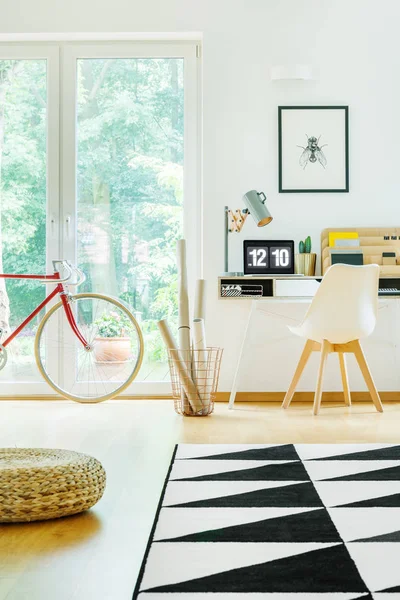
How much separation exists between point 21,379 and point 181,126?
1.85 m

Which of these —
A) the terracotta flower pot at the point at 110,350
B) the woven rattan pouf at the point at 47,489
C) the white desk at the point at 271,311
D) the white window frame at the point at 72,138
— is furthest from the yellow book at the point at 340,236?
the woven rattan pouf at the point at 47,489

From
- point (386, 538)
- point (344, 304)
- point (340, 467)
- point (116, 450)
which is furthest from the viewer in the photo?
point (344, 304)

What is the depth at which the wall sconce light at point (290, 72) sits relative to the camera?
4.52 m

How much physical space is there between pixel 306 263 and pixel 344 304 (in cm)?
54

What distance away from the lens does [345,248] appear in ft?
14.6

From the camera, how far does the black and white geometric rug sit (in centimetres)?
156

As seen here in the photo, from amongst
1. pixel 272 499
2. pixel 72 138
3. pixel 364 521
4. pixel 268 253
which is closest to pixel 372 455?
pixel 272 499

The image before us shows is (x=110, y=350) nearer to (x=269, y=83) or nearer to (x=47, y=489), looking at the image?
(x=269, y=83)

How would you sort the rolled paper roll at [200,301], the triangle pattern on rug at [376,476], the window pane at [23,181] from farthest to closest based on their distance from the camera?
the window pane at [23,181] < the rolled paper roll at [200,301] < the triangle pattern on rug at [376,476]

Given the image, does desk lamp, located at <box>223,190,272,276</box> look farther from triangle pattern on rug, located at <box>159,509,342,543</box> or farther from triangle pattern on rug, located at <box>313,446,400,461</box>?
triangle pattern on rug, located at <box>159,509,342,543</box>

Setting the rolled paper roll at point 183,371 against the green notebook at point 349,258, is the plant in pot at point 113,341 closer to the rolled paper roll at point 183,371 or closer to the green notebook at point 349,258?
the rolled paper roll at point 183,371

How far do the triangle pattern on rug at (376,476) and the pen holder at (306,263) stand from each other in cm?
196

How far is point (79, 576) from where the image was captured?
5.43 feet

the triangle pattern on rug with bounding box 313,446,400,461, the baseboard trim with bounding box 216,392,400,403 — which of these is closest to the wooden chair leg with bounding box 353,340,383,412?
the baseboard trim with bounding box 216,392,400,403
